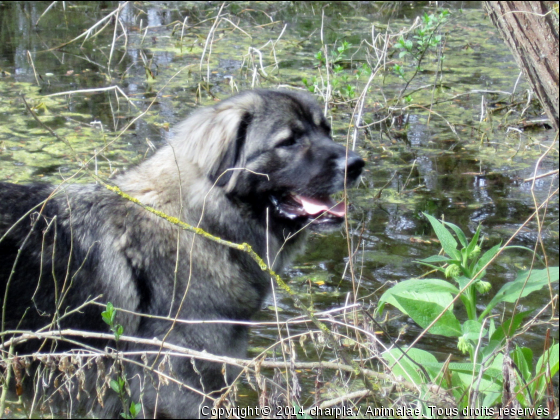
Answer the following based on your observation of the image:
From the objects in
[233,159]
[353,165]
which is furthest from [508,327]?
[233,159]

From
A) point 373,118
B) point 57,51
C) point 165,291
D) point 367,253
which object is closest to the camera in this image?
point 165,291

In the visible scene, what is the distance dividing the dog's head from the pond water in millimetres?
419

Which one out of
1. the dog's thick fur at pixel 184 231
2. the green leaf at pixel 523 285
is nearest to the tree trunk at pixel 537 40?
the green leaf at pixel 523 285

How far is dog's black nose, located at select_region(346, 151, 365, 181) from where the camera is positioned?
3.62 meters

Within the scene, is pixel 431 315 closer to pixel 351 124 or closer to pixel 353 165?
pixel 353 165

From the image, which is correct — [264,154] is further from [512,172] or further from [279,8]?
[279,8]

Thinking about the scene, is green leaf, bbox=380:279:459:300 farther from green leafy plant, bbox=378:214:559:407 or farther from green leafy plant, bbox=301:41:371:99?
green leafy plant, bbox=301:41:371:99

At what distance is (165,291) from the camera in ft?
10.8

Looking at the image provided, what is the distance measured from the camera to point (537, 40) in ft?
8.31

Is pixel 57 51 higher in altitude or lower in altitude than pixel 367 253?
higher

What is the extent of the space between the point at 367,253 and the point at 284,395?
2.58 m

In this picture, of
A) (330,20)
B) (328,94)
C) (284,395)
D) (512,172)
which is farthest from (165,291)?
(330,20)

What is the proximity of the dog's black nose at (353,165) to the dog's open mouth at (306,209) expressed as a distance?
0.19m

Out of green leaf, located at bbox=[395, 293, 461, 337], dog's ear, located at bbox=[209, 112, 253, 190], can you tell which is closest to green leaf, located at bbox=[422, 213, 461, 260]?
green leaf, located at bbox=[395, 293, 461, 337]
